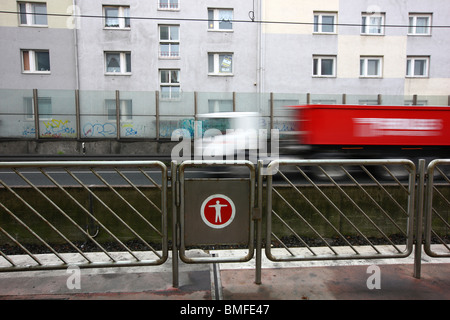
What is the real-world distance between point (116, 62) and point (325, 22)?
14509 millimetres

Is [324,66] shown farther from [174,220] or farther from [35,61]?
[174,220]

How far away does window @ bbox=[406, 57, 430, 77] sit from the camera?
66.2 ft

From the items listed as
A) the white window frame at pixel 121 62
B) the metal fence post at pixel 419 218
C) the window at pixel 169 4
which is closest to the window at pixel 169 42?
the window at pixel 169 4

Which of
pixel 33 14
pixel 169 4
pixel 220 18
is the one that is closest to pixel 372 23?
pixel 220 18

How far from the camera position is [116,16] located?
18.8 m

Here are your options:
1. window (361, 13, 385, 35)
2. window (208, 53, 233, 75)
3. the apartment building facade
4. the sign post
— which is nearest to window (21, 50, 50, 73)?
window (208, 53, 233, 75)

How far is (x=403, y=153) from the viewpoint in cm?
841

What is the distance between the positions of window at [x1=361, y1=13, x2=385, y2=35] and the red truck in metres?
14.0

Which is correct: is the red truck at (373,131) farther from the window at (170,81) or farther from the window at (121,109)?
the window at (170,81)

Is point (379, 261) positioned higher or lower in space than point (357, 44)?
lower

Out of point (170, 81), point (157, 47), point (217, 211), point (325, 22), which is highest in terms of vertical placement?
point (325, 22)
